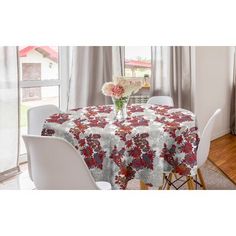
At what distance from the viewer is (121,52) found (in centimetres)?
317

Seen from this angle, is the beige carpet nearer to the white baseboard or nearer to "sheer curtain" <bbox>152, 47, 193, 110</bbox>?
"sheer curtain" <bbox>152, 47, 193, 110</bbox>

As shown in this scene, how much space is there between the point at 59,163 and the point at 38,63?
1816 millimetres

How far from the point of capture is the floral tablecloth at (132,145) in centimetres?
162

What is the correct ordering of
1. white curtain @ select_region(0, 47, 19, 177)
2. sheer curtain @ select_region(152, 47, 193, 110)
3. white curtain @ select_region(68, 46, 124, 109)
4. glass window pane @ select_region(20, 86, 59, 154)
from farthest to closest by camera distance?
sheer curtain @ select_region(152, 47, 193, 110) → white curtain @ select_region(68, 46, 124, 109) → glass window pane @ select_region(20, 86, 59, 154) → white curtain @ select_region(0, 47, 19, 177)

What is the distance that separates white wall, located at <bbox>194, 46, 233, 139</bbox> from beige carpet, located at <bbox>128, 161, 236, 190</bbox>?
0.86m

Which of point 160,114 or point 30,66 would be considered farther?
point 30,66

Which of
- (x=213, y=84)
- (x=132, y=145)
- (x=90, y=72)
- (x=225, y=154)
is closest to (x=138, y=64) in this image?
(x=90, y=72)

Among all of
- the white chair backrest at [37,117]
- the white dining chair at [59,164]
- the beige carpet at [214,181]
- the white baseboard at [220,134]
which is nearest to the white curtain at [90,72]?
the white chair backrest at [37,117]

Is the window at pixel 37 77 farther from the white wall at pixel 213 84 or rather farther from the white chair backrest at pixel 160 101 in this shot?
the white wall at pixel 213 84

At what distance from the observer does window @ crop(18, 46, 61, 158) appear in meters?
2.82

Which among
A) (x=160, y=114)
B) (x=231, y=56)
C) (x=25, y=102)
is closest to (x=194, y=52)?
(x=231, y=56)

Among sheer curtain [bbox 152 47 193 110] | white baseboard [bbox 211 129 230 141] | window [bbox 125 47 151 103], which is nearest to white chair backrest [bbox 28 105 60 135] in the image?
window [bbox 125 47 151 103]
